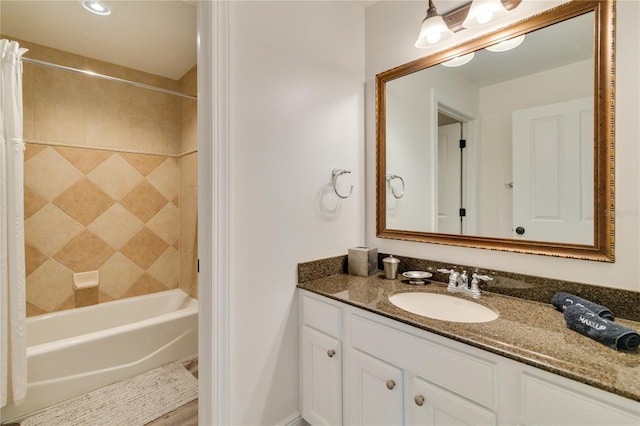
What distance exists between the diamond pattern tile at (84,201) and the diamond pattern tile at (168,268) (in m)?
0.65

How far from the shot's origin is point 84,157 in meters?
2.43

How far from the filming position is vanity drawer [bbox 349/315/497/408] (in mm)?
907

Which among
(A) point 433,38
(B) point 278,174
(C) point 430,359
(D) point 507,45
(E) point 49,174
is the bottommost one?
(C) point 430,359

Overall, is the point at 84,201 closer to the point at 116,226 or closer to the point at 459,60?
the point at 116,226

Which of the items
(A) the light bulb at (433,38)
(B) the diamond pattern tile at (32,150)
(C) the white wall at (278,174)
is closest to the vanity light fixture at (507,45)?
(A) the light bulb at (433,38)

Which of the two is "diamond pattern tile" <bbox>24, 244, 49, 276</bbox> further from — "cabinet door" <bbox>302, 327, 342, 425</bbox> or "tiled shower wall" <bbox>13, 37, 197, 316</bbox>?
"cabinet door" <bbox>302, 327, 342, 425</bbox>

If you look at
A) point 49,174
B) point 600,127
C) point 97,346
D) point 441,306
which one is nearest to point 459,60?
point 600,127

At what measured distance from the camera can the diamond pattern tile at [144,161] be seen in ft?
8.68

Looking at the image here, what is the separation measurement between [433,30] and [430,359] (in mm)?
1468

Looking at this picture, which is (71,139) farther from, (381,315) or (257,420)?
(381,315)

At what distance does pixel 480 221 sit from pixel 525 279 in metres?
0.32

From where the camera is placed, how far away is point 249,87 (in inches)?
53.4

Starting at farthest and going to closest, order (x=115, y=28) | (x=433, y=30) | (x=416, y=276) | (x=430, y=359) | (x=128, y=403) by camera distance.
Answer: (x=115, y=28) < (x=128, y=403) < (x=416, y=276) < (x=433, y=30) < (x=430, y=359)

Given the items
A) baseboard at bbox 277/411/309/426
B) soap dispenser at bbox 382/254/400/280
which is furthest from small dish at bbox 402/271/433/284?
baseboard at bbox 277/411/309/426
